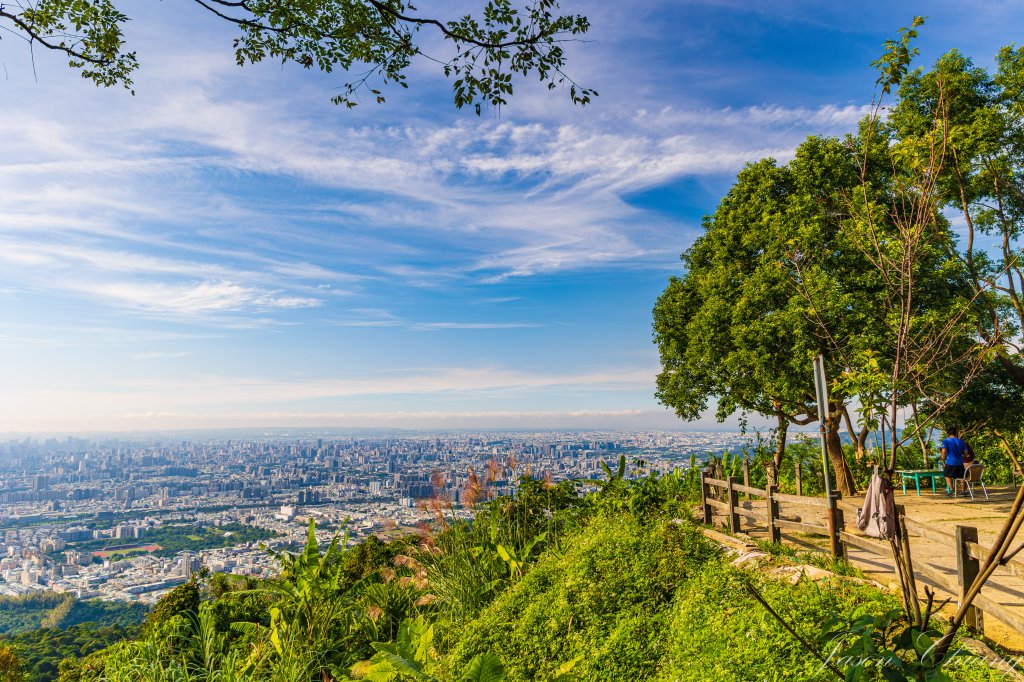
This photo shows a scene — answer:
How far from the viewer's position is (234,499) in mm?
36250

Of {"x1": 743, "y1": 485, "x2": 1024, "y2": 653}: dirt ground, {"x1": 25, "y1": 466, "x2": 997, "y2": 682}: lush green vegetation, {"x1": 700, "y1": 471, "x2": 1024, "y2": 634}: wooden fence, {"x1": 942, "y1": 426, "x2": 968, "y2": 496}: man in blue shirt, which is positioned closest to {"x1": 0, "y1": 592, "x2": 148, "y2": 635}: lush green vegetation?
{"x1": 25, "y1": 466, "x2": 997, "y2": 682}: lush green vegetation

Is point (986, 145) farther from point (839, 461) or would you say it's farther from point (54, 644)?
point (54, 644)

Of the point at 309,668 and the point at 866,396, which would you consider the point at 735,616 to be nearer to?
the point at 866,396

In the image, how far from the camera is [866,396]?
14.3 ft

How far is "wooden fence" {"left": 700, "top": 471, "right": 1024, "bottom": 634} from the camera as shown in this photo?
173 inches

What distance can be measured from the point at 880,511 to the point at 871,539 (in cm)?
381

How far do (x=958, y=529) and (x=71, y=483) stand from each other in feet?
205

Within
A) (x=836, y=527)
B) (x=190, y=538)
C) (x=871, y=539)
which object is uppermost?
(x=836, y=527)

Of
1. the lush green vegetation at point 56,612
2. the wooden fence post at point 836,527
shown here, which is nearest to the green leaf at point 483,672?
the wooden fence post at point 836,527

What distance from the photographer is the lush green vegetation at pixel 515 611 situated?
14.6ft

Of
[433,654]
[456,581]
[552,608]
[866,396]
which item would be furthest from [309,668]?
[866,396]

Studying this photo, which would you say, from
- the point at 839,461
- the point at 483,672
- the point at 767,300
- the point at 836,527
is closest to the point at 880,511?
the point at 483,672

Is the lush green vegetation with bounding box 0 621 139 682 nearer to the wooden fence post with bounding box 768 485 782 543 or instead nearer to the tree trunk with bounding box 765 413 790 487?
the wooden fence post with bounding box 768 485 782 543

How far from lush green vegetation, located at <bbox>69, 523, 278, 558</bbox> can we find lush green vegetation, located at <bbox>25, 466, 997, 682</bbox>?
15467 millimetres
